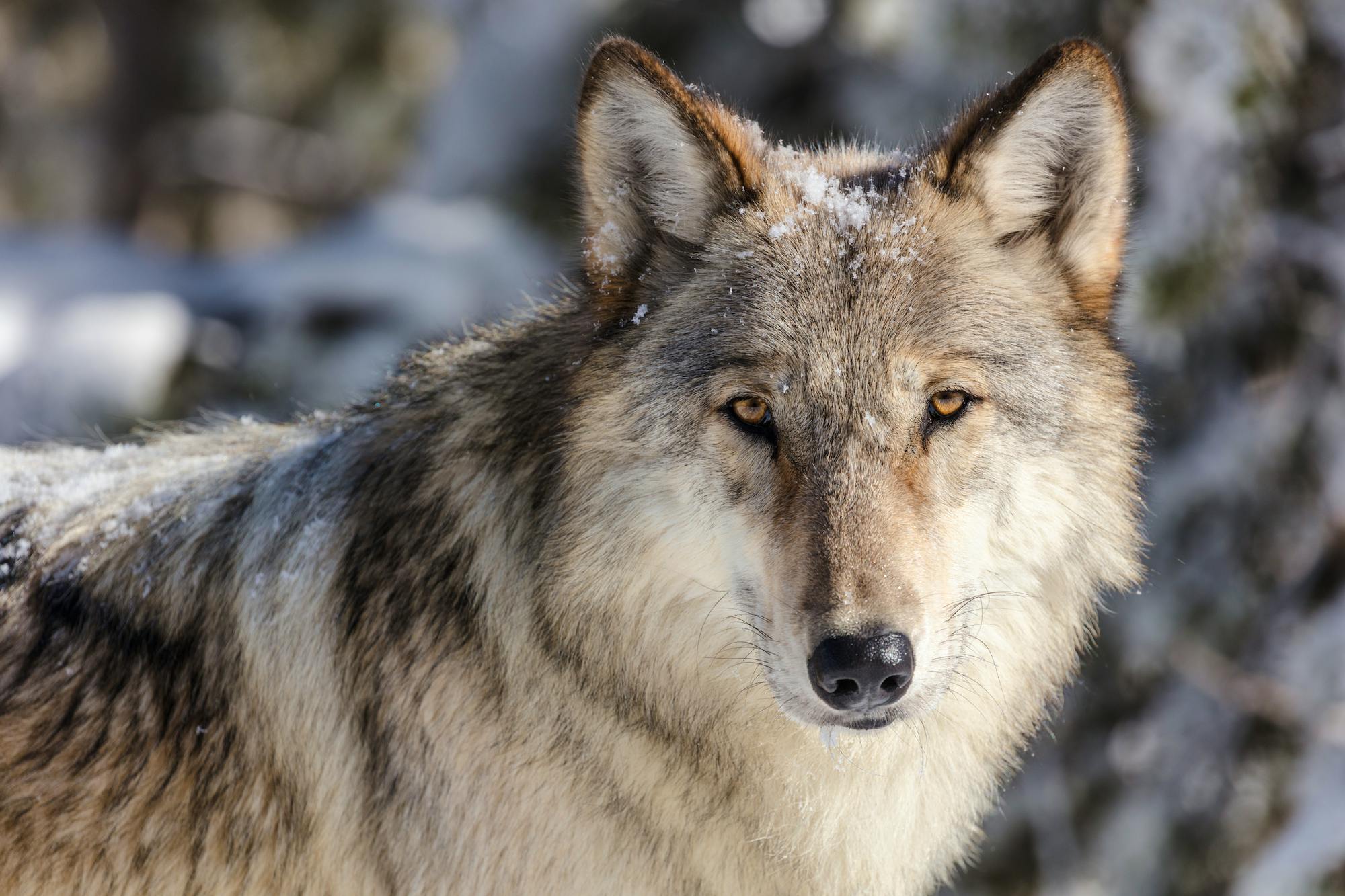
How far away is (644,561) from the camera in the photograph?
100 inches

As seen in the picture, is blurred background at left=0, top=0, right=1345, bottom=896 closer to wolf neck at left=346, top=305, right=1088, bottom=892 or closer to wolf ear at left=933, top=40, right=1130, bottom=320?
wolf neck at left=346, top=305, right=1088, bottom=892

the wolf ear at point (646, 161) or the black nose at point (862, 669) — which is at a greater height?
the wolf ear at point (646, 161)

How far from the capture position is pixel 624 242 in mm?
2666

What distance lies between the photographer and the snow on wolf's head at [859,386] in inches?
93.4

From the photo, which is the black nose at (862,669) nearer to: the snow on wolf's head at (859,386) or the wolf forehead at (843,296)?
the snow on wolf's head at (859,386)

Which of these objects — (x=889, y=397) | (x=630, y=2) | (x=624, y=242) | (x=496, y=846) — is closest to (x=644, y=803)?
(x=496, y=846)

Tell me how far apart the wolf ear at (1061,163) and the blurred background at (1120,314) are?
94cm

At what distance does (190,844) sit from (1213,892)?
4.81 metres

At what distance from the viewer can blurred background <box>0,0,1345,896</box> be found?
5387 mm

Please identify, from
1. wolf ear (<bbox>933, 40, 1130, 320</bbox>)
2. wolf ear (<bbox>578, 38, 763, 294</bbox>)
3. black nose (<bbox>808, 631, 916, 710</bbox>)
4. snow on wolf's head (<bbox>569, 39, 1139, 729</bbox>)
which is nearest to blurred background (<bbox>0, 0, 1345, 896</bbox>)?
wolf ear (<bbox>578, 38, 763, 294</bbox>)

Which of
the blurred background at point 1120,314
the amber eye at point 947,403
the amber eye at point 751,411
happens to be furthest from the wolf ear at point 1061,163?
the blurred background at point 1120,314

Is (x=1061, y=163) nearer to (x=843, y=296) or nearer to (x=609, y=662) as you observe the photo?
(x=843, y=296)

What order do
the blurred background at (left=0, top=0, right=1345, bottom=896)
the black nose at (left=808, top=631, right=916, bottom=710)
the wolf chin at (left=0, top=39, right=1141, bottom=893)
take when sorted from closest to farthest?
the black nose at (left=808, top=631, right=916, bottom=710), the wolf chin at (left=0, top=39, right=1141, bottom=893), the blurred background at (left=0, top=0, right=1345, bottom=896)

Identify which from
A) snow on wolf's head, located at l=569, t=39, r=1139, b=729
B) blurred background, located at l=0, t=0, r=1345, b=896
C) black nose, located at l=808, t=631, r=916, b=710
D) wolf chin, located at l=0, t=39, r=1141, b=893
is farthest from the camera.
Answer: blurred background, located at l=0, t=0, r=1345, b=896
